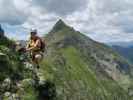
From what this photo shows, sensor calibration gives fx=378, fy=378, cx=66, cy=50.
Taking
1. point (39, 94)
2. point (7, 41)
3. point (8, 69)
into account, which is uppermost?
point (7, 41)

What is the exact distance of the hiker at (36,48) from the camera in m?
27.0

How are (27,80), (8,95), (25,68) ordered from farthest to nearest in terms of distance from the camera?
1. (25,68)
2. (27,80)
3. (8,95)

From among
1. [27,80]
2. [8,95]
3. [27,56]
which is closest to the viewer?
[8,95]

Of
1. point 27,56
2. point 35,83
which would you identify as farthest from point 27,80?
point 27,56

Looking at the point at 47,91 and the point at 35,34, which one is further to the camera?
the point at 35,34

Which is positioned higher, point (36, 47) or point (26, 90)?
point (36, 47)

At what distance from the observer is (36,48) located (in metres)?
27.3

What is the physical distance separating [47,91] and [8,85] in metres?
2.80

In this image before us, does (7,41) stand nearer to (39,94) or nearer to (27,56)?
(27,56)

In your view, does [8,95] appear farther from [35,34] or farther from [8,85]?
[35,34]

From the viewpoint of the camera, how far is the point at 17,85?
934 inches

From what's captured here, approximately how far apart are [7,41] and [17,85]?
17.4ft

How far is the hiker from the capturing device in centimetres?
2705

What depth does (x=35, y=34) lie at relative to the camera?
27453mm
